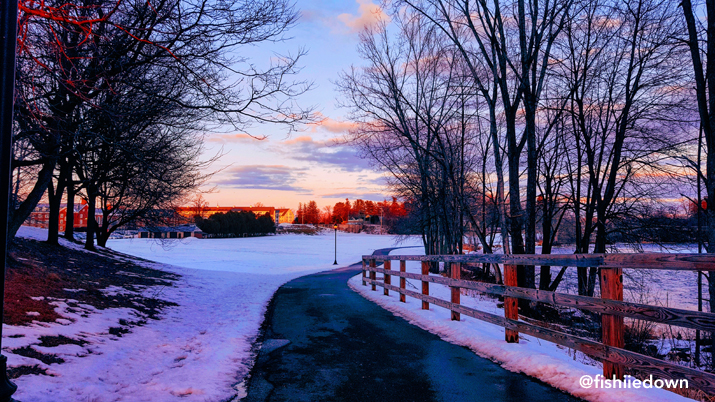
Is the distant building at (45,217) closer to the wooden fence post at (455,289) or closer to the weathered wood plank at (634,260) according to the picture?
the wooden fence post at (455,289)

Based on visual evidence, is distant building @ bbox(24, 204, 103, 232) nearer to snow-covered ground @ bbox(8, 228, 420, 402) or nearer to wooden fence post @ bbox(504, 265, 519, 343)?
snow-covered ground @ bbox(8, 228, 420, 402)

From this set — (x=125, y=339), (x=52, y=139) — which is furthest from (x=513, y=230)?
(x=52, y=139)

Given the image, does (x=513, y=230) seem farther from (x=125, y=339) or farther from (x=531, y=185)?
(x=125, y=339)

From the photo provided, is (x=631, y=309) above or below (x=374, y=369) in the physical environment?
above

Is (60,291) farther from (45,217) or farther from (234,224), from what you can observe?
(234,224)

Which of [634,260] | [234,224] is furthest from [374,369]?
[234,224]

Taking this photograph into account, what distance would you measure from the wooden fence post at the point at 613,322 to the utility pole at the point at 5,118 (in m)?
4.69

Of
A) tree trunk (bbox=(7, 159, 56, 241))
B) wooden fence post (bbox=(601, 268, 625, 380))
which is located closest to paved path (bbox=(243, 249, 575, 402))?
wooden fence post (bbox=(601, 268, 625, 380))

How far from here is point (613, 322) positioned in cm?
406

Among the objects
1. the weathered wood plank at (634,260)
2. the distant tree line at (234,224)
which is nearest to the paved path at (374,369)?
the weathered wood plank at (634,260)

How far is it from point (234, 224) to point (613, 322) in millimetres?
88349

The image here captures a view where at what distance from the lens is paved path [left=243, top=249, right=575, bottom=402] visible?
4102mm

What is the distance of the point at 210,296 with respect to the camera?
12.8 m

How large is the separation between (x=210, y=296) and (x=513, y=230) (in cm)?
917
